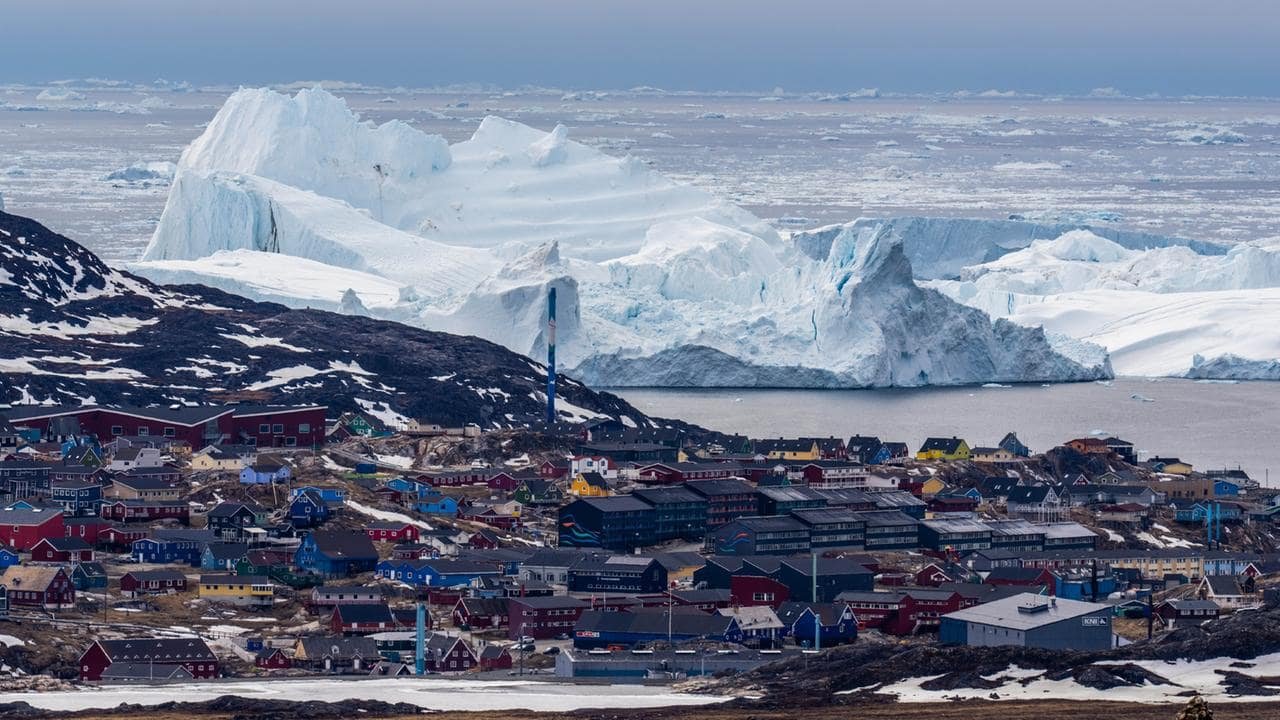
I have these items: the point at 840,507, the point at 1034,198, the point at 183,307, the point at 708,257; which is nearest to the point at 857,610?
the point at 840,507

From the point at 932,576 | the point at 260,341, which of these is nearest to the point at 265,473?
the point at 932,576

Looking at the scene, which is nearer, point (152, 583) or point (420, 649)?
point (420, 649)

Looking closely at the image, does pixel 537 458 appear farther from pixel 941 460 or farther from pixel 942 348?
pixel 942 348

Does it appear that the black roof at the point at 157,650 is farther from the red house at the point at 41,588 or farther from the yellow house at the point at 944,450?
the yellow house at the point at 944,450

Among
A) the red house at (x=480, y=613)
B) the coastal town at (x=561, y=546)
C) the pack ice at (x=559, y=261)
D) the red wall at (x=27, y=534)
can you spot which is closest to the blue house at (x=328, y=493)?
the coastal town at (x=561, y=546)

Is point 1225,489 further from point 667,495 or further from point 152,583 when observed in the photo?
point 152,583

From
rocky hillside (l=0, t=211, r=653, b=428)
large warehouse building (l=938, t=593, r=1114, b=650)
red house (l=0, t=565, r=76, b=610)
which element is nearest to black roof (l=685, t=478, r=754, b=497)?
rocky hillside (l=0, t=211, r=653, b=428)

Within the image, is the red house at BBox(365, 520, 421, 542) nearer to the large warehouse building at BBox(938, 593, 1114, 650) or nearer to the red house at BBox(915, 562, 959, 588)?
the red house at BBox(915, 562, 959, 588)
